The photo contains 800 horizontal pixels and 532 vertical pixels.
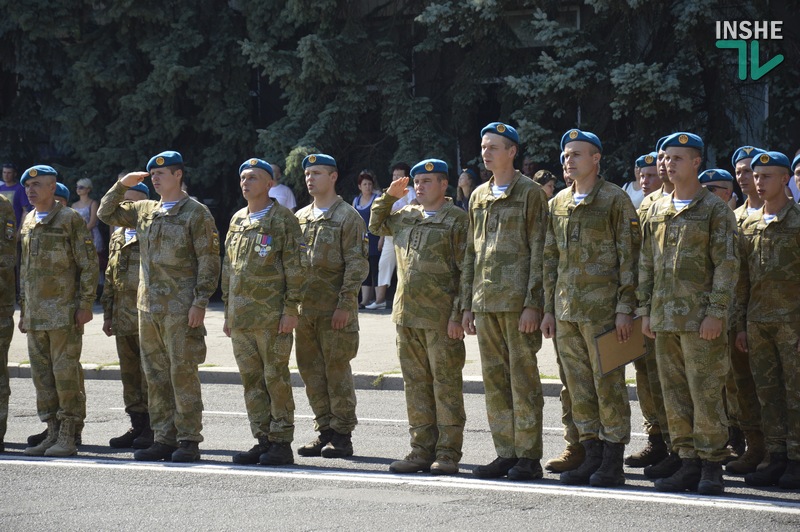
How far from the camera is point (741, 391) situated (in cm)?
874

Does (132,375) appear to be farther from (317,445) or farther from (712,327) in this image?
(712,327)

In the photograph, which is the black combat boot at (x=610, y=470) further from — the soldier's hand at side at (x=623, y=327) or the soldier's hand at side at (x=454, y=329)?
the soldier's hand at side at (x=454, y=329)

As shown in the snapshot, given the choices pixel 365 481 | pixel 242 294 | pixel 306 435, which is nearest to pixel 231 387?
pixel 306 435

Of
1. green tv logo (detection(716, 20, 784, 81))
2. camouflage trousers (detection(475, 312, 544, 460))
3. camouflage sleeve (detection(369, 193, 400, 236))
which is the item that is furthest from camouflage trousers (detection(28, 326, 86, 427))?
green tv logo (detection(716, 20, 784, 81))

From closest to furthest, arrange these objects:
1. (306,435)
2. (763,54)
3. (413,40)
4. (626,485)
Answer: (626,485), (306,435), (763,54), (413,40)

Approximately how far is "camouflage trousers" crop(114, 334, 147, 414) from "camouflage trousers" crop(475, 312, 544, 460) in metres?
3.27

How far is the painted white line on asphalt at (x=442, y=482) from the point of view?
736cm

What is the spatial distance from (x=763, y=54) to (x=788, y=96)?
0.65 m

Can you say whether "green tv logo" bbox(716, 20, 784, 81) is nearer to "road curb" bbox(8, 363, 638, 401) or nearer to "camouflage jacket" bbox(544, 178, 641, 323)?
"road curb" bbox(8, 363, 638, 401)

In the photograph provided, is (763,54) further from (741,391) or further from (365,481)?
(365,481)

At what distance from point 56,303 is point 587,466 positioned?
446 centimetres

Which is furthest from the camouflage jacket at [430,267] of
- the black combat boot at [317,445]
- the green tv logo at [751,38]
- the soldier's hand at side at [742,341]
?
the green tv logo at [751,38]

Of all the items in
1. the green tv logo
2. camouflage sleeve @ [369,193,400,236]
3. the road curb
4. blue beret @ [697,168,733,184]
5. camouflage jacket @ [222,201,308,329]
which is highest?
the green tv logo

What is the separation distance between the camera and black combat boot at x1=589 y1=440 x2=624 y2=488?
7.95 m
